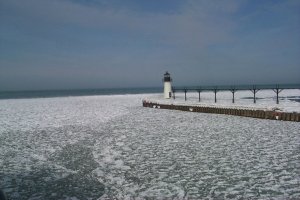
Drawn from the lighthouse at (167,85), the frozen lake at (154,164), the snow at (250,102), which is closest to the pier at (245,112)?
the snow at (250,102)

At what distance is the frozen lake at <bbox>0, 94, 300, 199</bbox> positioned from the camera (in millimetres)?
7902

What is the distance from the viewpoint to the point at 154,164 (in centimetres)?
1041

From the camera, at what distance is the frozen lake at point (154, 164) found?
7.90m

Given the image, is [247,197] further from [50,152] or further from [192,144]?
[50,152]

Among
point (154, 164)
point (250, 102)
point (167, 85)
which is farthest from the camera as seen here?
point (167, 85)

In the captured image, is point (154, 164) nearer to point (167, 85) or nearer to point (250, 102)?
point (250, 102)

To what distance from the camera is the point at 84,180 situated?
8992mm

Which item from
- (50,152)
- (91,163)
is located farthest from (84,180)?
(50,152)

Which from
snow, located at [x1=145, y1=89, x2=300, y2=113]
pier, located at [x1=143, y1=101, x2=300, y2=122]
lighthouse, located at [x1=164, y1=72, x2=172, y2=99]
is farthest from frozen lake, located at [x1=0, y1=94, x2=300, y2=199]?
lighthouse, located at [x1=164, y1=72, x2=172, y2=99]

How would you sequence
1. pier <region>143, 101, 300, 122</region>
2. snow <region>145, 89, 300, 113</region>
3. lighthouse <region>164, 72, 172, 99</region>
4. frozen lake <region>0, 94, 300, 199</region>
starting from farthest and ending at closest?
lighthouse <region>164, 72, 172, 99</region> < snow <region>145, 89, 300, 113</region> < pier <region>143, 101, 300, 122</region> < frozen lake <region>0, 94, 300, 199</region>

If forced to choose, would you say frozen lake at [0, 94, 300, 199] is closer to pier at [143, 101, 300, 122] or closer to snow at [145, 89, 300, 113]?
pier at [143, 101, 300, 122]

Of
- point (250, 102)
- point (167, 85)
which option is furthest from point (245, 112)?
point (167, 85)

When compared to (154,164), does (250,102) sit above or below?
above

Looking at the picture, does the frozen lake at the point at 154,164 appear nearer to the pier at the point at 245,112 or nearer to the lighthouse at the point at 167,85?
the pier at the point at 245,112
